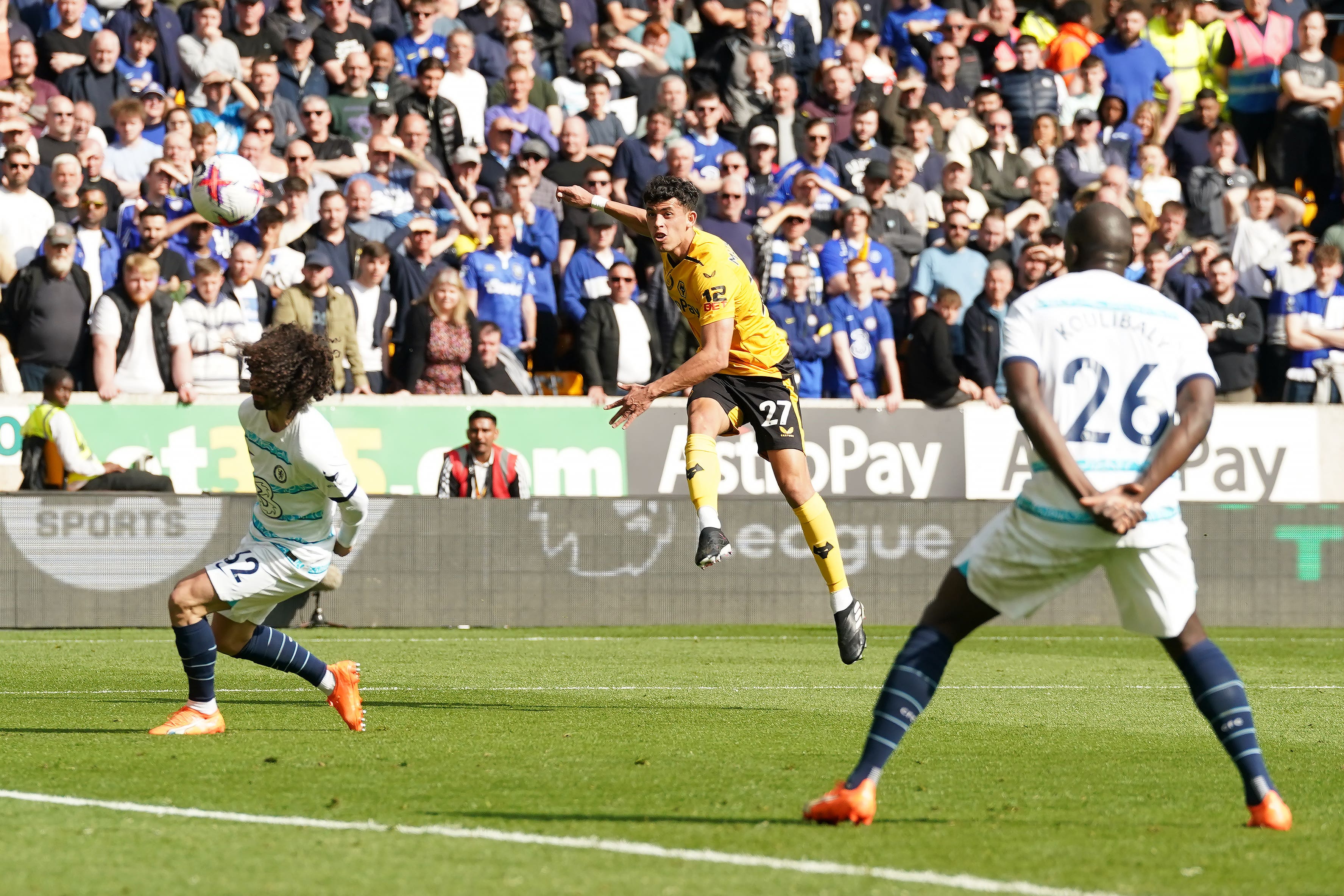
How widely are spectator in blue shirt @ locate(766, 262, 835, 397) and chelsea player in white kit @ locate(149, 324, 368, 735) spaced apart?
371 inches

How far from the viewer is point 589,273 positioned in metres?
18.0

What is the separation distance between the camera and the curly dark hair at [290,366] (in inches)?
319

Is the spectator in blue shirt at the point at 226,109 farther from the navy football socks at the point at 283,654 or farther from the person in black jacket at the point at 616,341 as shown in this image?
the navy football socks at the point at 283,654

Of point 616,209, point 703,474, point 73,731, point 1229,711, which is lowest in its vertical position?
point 73,731

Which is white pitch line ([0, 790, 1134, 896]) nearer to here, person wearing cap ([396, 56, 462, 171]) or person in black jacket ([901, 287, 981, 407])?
person in black jacket ([901, 287, 981, 407])

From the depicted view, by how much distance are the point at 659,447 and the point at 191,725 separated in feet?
32.0

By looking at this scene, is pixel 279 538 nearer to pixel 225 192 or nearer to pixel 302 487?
pixel 302 487

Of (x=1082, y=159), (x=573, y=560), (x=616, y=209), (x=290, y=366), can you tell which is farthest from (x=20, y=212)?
(x=1082, y=159)

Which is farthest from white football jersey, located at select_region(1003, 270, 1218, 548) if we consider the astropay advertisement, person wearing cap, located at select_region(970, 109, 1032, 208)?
person wearing cap, located at select_region(970, 109, 1032, 208)

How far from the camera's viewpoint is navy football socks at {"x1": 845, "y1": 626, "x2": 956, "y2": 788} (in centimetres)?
580

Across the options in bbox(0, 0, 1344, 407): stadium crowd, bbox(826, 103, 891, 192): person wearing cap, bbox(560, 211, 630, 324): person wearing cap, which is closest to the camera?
bbox(0, 0, 1344, 407): stadium crowd

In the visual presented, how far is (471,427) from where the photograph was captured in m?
16.5

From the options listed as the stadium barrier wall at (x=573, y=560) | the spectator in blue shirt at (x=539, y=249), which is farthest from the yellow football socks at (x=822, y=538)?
the spectator in blue shirt at (x=539, y=249)

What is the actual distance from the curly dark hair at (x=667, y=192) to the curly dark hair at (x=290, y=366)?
2417mm
